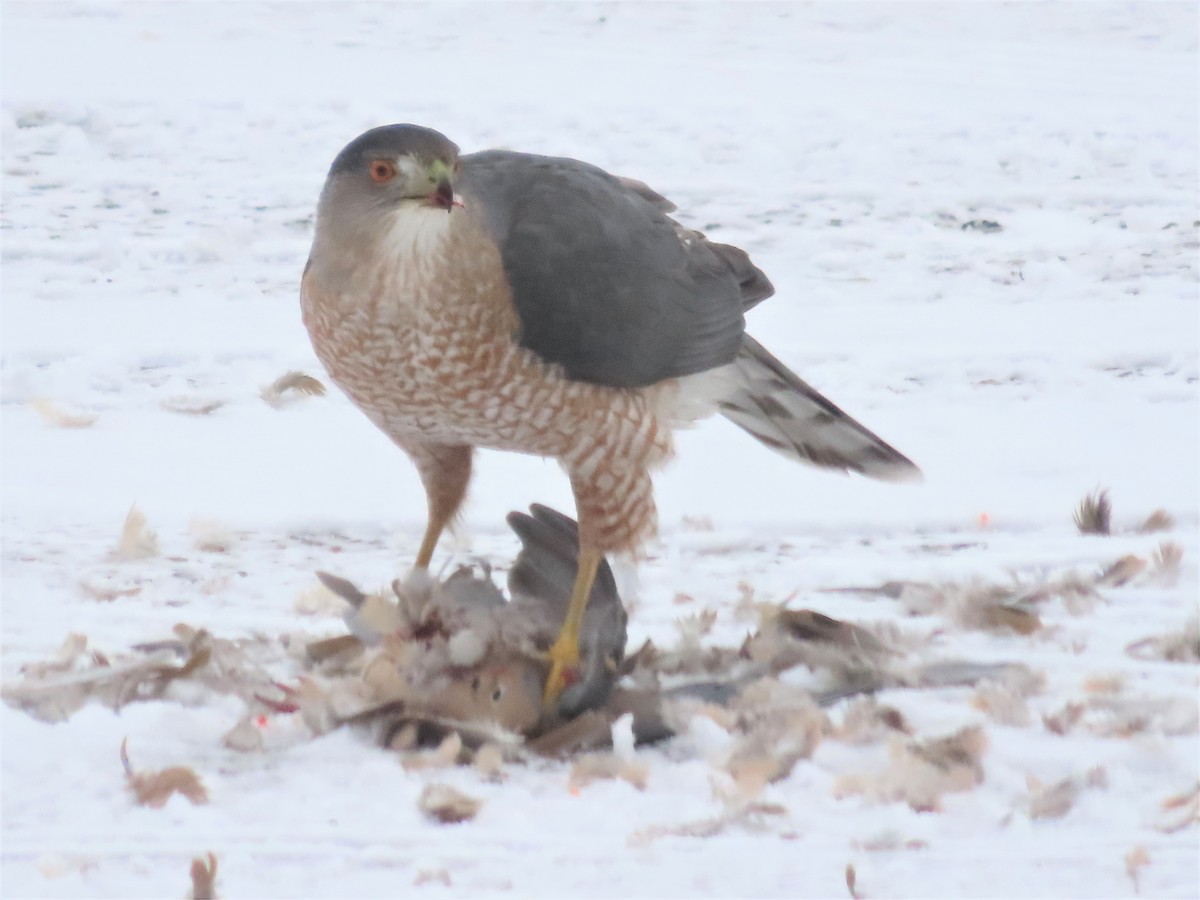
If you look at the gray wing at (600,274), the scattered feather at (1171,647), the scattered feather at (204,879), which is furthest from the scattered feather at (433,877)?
the scattered feather at (1171,647)

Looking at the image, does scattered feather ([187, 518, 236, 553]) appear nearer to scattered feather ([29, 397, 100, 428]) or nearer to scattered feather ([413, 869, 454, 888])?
scattered feather ([29, 397, 100, 428])

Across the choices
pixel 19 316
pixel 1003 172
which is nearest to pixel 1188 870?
pixel 19 316

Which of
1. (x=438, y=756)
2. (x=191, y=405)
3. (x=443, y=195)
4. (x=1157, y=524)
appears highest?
(x=443, y=195)

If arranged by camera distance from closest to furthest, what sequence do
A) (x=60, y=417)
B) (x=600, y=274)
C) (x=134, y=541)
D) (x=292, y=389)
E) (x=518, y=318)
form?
(x=518, y=318)
(x=600, y=274)
(x=134, y=541)
(x=60, y=417)
(x=292, y=389)

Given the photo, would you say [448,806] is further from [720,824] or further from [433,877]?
[720,824]

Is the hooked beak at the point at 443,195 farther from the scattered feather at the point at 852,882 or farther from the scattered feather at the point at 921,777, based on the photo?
the scattered feather at the point at 852,882

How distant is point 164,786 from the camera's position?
9.41 ft

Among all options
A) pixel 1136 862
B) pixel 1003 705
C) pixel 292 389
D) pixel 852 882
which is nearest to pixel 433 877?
pixel 852 882

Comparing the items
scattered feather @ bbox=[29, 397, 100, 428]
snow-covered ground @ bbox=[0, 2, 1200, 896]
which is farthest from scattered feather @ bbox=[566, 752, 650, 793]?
scattered feather @ bbox=[29, 397, 100, 428]

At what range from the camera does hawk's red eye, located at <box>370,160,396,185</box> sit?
322 cm

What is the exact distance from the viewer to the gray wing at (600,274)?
11.2 feet

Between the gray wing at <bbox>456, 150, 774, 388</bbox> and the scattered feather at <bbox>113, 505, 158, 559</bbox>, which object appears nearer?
the gray wing at <bbox>456, 150, 774, 388</bbox>

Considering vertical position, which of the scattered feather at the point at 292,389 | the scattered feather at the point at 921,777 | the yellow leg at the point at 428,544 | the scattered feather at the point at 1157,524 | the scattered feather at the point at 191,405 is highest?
the scattered feather at the point at 921,777

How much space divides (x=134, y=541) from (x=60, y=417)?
1153 mm
